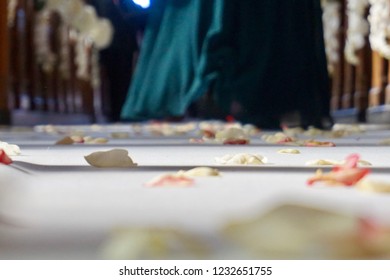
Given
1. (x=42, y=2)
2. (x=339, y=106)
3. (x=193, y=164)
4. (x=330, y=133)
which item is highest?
(x=42, y=2)

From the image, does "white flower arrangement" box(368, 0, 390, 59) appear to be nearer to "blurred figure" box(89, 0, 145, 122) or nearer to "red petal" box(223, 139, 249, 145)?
"red petal" box(223, 139, 249, 145)

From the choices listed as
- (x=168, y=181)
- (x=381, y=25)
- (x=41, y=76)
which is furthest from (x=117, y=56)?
(x=168, y=181)

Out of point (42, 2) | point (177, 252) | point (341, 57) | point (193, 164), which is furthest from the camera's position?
point (341, 57)

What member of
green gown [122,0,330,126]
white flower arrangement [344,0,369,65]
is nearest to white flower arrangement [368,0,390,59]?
green gown [122,0,330,126]

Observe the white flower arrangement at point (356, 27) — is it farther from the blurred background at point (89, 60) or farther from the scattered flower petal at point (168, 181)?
the scattered flower petal at point (168, 181)

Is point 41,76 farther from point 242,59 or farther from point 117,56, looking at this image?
point 117,56

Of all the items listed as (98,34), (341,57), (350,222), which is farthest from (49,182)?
(98,34)

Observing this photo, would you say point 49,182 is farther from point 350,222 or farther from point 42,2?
point 42,2

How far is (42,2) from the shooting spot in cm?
540

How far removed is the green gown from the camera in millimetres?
2850

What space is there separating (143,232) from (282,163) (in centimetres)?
82

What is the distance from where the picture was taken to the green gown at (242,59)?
2850 millimetres

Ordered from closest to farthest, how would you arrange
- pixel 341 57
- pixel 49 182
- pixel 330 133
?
1. pixel 49 182
2. pixel 330 133
3. pixel 341 57

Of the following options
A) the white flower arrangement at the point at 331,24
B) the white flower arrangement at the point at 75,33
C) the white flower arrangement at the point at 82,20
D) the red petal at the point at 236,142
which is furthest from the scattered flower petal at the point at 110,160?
the white flower arrangement at the point at 331,24
